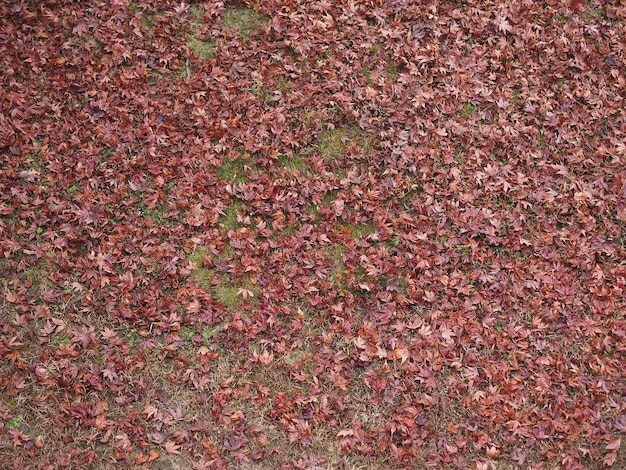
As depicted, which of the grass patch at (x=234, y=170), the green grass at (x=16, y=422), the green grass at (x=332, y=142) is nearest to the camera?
the green grass at (x=16, y=422)

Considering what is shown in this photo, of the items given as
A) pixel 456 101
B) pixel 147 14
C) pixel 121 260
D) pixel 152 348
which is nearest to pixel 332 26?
pixel 456 101

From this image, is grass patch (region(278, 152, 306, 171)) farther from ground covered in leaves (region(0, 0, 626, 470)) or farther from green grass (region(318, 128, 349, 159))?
green grass (region(318, 128, 349, 159))

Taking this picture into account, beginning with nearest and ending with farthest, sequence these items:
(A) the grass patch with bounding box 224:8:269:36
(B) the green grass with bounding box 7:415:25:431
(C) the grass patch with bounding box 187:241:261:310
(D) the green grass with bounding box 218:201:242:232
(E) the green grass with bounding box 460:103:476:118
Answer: (B) the green grass with bounding box 7:415:25:431
(C) the grass patch with bounding box 187:241:261:310
(D) the green grass with bounding box 218:201:242:232
(E) the green grass with bounding box 460:103:476:118
(A) the grass patch with bounding box 224:8:269:36

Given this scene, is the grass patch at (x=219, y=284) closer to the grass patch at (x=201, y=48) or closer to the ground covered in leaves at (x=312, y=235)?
the ground covered in leaves at (x=312, y=235)

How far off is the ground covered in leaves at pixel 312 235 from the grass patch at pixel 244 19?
0.02 m

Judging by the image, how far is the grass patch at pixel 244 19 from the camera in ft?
18.7

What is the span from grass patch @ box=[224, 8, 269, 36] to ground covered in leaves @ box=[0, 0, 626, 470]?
21 mm

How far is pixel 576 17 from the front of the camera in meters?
5.98

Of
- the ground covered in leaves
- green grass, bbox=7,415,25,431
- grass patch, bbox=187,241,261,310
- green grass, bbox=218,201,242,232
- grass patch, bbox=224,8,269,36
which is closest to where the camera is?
green grass, bbox=7,415,25,431

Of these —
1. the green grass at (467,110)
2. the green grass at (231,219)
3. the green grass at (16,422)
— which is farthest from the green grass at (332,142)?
the green grass at (16,422)

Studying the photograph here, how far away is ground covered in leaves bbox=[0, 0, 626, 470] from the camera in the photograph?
4293 millimetres

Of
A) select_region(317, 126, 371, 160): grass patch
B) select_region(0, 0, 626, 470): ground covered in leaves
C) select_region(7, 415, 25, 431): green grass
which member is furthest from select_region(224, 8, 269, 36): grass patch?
select_region(7, 415, 25, 431): green grass

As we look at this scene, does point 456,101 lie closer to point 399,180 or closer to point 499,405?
point 399,180

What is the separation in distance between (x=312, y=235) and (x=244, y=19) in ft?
7.57
